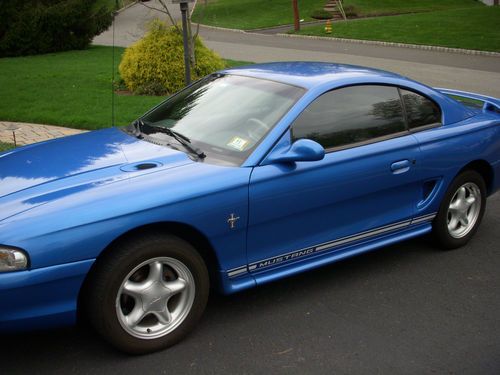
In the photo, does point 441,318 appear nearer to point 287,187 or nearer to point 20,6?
point 287,187

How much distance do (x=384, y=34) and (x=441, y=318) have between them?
2004cm

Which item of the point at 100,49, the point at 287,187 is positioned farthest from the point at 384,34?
the point at 287,187

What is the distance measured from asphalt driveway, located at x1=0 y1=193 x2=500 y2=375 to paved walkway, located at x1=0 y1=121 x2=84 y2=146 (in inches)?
194

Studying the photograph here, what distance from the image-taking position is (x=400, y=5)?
3269 cm

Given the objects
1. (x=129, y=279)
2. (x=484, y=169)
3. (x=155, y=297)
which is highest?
(x=484, y=169)

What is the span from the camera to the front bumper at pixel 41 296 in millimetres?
2770

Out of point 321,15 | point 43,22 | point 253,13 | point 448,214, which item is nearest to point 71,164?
point 448,214

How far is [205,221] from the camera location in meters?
3.28

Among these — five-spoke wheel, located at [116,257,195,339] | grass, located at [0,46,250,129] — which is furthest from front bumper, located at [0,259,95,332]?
grass, located at [0,46,250,129]

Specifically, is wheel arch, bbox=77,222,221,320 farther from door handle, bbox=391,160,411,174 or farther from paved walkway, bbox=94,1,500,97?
paved walkway, bbox=94,1,500,97

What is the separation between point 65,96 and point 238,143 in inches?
319

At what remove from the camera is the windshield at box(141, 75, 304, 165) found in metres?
3.72

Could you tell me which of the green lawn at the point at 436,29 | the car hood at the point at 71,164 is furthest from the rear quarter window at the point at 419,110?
the green lawn at the point at 436,29

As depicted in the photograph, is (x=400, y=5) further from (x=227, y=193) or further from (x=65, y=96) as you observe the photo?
(x=227, y=193)
